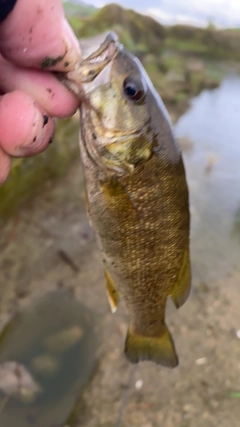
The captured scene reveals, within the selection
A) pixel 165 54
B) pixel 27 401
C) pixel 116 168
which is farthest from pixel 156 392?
pixel 165 54

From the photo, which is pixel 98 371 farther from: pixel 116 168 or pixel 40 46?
pixel 40 46

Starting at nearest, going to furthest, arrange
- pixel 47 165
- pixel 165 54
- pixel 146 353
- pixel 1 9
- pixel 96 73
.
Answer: pixel 1 9 → pixel 96 73 → pixel 146 353 → pixel 47 165 → pixel 165 54

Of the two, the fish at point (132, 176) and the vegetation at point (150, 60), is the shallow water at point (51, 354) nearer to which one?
the vegetation at point (150, 60)

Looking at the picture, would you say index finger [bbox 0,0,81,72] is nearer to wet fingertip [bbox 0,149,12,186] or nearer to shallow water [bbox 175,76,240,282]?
wet fingertip [bbox 0,149,12,186]

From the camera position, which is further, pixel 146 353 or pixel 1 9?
pixel 146 353

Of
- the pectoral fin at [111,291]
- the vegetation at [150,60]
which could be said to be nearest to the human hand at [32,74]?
the pectoral fin at [111,291]

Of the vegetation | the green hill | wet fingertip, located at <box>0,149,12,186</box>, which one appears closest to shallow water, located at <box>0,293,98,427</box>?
the vegetation

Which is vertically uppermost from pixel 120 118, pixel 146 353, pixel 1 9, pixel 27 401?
pixel 1 9
